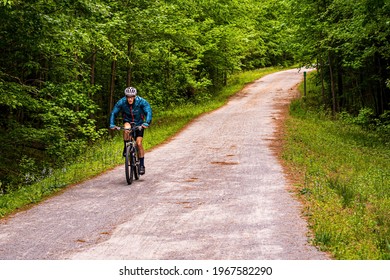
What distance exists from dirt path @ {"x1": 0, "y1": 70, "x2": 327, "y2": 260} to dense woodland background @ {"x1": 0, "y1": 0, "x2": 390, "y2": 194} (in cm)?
296

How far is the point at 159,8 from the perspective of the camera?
60.5ft

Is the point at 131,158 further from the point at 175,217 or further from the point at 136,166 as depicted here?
the point at 175,217

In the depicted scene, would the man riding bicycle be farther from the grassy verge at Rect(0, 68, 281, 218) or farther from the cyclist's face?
the grassy verge at Rect(0, 68, 281, 218)

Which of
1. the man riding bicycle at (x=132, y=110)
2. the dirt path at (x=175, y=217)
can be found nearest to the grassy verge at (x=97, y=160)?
the dirt path at (x=175, y=217)

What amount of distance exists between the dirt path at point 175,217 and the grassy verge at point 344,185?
0.38 m

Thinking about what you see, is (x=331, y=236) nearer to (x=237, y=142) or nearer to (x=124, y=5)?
(x=237, y=142)

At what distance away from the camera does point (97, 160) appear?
1391cm

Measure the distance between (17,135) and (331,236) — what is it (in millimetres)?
10743

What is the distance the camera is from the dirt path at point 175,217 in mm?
5719

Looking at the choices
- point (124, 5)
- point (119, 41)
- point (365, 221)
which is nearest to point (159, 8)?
point (124, 5)

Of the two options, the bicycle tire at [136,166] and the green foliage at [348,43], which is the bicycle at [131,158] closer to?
the bicycle tire at [136,166]

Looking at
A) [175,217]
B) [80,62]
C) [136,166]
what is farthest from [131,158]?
[80,62]

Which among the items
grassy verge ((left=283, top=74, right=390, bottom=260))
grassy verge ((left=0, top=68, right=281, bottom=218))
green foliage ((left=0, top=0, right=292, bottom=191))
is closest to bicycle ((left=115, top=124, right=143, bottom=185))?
grassy verge ((left=0, top=68, right=281, bottom=218))

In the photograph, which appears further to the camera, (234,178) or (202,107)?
(202,107)
